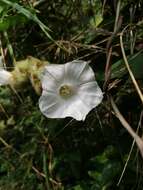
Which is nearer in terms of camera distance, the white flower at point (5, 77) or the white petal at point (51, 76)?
the white petal at point (51, 76)

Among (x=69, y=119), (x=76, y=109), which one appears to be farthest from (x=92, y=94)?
(x=69, y=119)

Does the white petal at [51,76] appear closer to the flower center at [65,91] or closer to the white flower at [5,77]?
the flower center at [65,91]

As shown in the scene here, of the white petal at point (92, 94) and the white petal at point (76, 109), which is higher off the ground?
the white petal at point (92, 94)

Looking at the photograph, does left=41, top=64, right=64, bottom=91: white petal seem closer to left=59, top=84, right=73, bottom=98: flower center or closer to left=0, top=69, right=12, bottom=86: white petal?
left=59, top=84, right=73, bottom=98: flower center

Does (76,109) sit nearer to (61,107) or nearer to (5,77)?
(61,107)

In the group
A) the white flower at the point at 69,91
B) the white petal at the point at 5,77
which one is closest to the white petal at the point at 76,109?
the white flower at the point at 69,91

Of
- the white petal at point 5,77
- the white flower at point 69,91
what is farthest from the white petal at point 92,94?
the white petal at point 5,77
